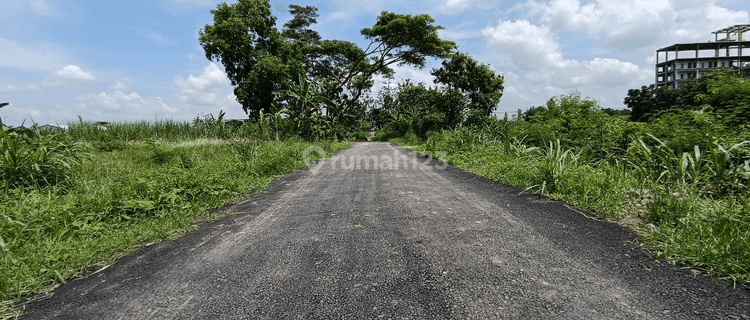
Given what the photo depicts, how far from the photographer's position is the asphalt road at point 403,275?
1.92m

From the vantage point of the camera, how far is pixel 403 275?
91.4 inches

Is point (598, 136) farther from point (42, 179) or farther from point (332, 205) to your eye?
point (42, 179)

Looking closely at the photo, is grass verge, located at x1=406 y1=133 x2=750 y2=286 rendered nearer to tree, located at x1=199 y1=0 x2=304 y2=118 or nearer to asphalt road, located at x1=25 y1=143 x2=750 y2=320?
A: asphalt road, located at x1=25 y1=143 x2=750 y2=320

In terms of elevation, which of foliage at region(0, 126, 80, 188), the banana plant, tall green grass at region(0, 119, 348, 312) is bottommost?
tall green grass at region(0, 119, 348, 312)

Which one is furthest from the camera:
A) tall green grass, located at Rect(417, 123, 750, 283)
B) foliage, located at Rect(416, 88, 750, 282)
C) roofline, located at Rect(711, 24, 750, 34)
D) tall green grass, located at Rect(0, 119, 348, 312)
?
roofline, located at Rect(711, 24, 750, 34)

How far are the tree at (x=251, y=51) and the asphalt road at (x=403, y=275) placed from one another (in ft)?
64.3

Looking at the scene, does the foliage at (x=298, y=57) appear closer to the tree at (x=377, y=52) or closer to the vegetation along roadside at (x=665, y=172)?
the tree at (x=377, y=52)

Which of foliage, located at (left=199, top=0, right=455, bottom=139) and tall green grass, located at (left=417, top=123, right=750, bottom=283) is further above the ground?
foliage, located at (left=199, top=0, right=455, bottom=139)

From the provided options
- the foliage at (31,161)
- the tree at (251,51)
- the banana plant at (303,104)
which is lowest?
the foliage at (31,161)

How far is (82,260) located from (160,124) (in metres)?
12.6

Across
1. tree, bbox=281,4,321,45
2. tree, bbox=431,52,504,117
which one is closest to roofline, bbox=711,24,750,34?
tree, bbox=431,52,504,117

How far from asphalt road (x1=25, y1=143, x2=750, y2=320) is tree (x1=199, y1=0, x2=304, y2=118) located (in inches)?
772

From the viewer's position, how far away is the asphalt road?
6.29 ft

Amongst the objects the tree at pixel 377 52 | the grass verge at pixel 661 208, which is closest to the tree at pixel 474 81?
the tree at pixel 377 52
